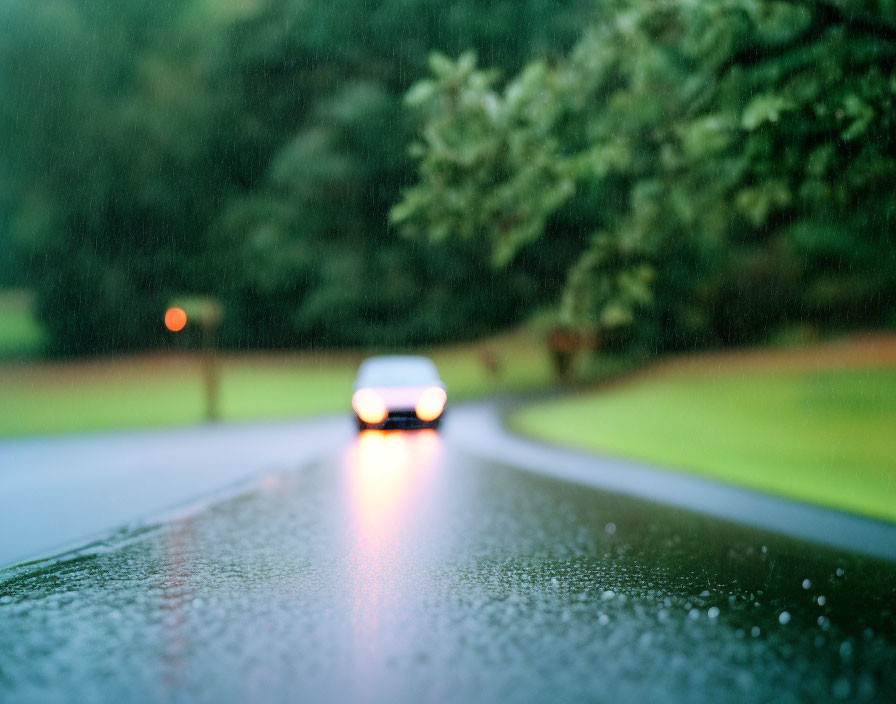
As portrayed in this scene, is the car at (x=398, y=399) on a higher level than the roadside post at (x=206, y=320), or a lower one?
lower

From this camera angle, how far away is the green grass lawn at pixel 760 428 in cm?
1260

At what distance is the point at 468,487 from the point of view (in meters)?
11.7

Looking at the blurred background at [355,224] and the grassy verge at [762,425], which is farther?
the blurred background at [355,224]

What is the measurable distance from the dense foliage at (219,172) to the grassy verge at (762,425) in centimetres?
966

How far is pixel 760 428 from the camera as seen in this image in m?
18.3

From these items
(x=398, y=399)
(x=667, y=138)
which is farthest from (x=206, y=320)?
(x=667, y=138)

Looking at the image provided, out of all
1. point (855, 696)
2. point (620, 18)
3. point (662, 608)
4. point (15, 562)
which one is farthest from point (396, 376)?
point (855, 696)

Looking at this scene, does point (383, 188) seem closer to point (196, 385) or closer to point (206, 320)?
point (196, 385)

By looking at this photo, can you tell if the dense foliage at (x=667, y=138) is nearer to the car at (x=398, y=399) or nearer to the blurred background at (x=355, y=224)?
the blurred background at (x=355, y=224)

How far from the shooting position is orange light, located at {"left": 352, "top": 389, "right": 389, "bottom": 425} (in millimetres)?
18016

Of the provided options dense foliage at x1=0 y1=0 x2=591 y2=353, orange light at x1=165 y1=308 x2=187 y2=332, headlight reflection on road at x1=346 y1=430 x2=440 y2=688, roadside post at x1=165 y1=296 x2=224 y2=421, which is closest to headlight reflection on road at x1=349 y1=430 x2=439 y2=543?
headlight reflection on road at x1=346 y1=430 x2=440 y2=688

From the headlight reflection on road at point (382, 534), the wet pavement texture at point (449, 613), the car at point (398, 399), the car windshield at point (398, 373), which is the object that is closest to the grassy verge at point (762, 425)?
the car at point (398, 399)

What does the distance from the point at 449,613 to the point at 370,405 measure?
12381 mm

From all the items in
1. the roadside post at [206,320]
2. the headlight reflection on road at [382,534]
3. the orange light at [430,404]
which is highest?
the roadside post at [206,320]
